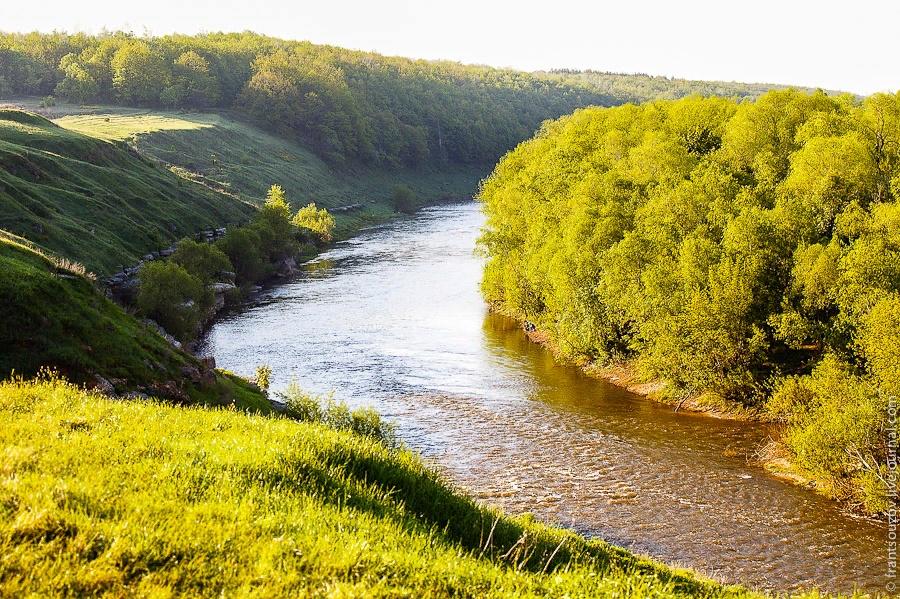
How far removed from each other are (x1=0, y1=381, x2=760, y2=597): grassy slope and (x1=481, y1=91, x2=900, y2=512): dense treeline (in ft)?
92.7

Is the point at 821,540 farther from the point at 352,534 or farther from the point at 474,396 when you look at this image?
the point at 352,534

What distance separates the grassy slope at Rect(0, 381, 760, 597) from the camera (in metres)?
7.29

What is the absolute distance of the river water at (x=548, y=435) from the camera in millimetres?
29594

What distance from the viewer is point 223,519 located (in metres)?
8.53

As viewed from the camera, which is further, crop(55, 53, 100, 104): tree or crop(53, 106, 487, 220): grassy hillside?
crop(55, 53, 100, 104): tree

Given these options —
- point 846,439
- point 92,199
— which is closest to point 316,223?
point 92,199

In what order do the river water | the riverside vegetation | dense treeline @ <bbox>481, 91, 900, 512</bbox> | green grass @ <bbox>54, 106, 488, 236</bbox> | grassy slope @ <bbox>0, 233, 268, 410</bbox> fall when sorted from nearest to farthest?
the riverside vegetation, the river water, grassy slope @ <bbox>0, 233, 268, 410</bbox>, dense treeline @ <bbox>481, 91, 900, 512</bbox>, green grass @ <bbox>54, 106, 488, 236</bbox>

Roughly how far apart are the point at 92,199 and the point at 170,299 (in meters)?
28.3

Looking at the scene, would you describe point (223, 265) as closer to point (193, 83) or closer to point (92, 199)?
point (92, 199)

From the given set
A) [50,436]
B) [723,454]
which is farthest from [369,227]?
[50,436]

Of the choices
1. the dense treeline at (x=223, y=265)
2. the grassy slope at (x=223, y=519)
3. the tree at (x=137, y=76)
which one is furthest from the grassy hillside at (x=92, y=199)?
the tree at (x=137, y=76)

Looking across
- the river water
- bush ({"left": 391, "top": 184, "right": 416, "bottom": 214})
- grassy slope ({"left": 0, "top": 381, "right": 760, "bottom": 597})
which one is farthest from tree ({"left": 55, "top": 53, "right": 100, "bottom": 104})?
grassy slope ({"left": 0, "top": 381, "right": 760, "bottom": 597})

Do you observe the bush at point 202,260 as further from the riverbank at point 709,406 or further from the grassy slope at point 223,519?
the grassy slope at point 223,519

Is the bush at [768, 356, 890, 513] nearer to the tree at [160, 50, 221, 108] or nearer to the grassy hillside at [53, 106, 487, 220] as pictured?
the grassy hillside at [53, 106, 487, 220]
